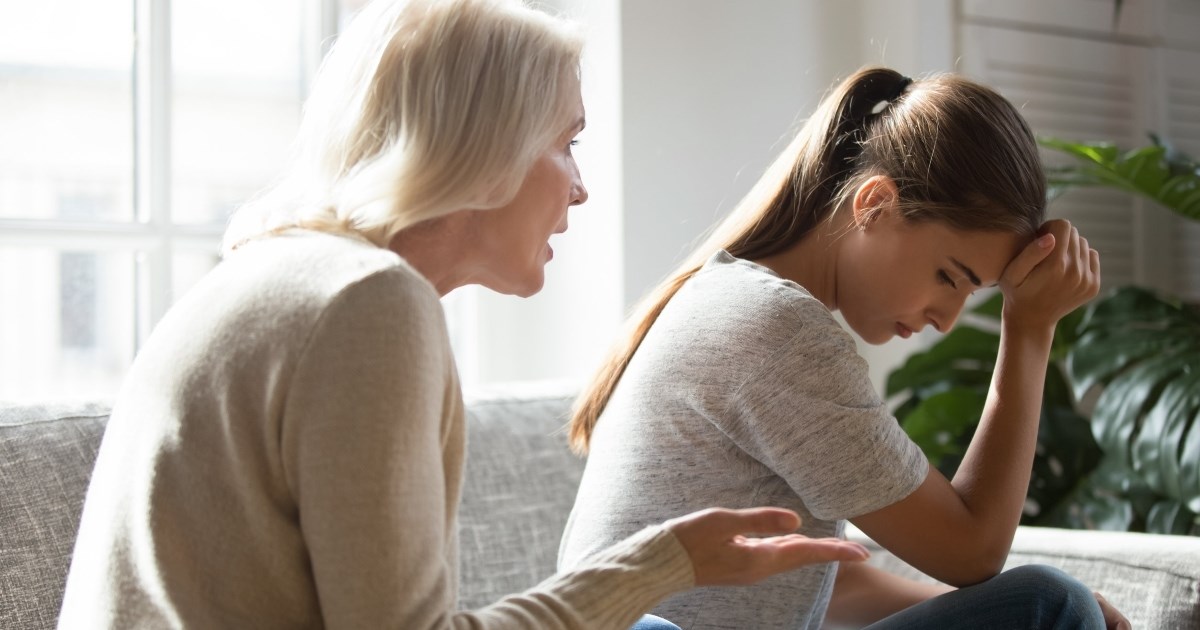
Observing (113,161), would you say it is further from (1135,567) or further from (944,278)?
(1135,567)

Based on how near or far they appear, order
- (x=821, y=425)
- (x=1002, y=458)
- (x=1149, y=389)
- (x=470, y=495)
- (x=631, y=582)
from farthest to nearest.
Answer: (x=1149, y=389) → (x=470, y=495) → (x=1002, y=458) → (x=821, y=425) → (x=631, y=582)

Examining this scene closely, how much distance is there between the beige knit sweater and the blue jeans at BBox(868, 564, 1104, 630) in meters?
0.44

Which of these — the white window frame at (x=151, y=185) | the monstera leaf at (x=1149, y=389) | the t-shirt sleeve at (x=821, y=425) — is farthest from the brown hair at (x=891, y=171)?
the white window frame at (x=151, y=185)

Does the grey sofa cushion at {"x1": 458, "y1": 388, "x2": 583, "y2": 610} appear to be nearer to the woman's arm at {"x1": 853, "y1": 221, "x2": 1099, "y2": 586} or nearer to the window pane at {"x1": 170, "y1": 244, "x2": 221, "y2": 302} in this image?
the woman's arm at {"x1": 853, "y1": 221, "x2": 1099, "y2": 586}

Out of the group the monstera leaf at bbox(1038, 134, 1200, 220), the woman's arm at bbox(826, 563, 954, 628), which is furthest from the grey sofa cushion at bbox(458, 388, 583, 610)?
the monstera leaf at bbox(1038, 134, 1200, 220)

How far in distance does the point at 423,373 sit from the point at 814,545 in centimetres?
31

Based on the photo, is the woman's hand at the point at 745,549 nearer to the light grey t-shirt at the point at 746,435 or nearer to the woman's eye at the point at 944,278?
the light grey t-shirt at the point at 746,435

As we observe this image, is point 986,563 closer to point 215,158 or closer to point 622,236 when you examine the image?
point 622,236

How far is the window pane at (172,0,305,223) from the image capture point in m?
2.22

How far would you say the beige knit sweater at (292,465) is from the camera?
77 cm

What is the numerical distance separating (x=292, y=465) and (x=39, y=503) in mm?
608

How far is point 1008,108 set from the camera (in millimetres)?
1260

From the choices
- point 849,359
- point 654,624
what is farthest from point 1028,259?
point 654,624

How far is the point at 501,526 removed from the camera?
1.64 metres
